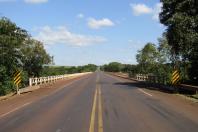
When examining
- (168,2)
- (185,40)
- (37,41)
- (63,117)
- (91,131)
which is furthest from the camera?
(37,41)

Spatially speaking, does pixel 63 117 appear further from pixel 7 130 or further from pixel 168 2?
pixel 168 2

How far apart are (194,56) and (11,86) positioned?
18.0m

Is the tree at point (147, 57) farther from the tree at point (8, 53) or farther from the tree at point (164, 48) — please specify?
the tree at point (8, 53)

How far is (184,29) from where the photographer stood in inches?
1490

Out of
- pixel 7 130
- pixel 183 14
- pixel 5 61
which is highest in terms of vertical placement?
pixel 183 14

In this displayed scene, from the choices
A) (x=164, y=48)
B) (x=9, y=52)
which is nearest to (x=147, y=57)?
(x=164, y=48)

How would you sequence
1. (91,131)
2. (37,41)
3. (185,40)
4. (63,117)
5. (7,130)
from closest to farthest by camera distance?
(91,131), (7,130), (63,117), (185,40), (37,41)

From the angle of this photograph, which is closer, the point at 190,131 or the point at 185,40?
the point at 190,131

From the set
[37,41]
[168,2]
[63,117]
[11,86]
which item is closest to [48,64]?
[37,41]

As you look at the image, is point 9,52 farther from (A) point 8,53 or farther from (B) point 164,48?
(B) point 164,48

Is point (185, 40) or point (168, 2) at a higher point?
point (168, 2)

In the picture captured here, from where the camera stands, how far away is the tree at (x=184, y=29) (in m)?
37.3

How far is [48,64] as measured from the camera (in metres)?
74.8

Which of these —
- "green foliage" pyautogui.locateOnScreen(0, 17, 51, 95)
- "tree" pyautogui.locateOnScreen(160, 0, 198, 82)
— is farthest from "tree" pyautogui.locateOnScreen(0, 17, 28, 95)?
"tree" pyautogui.locateOnScreen(160, 0, 198, 82)
